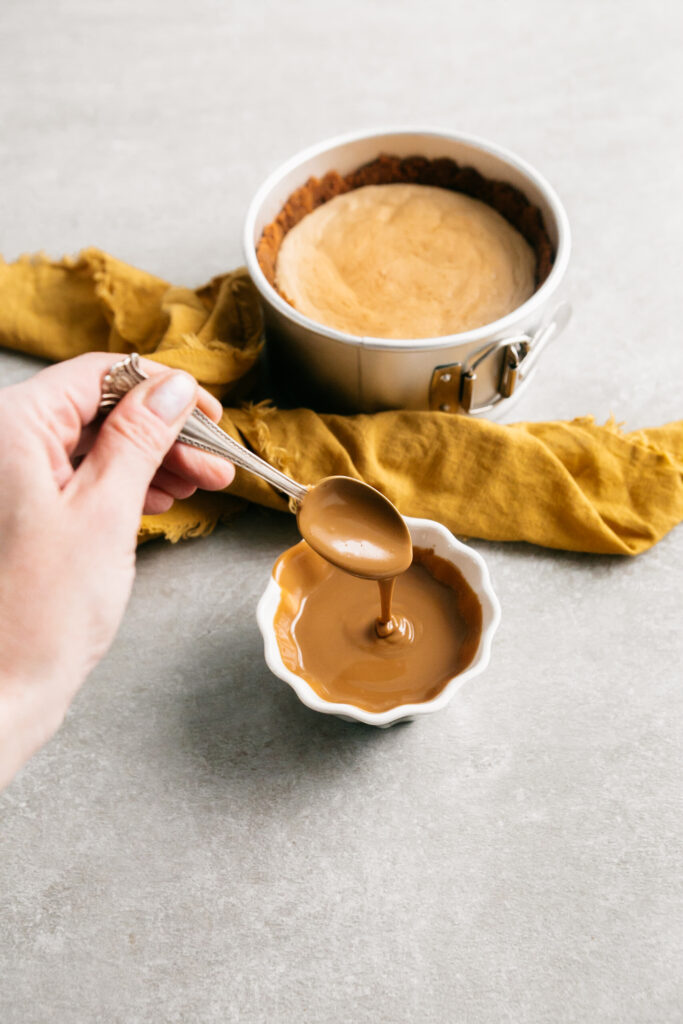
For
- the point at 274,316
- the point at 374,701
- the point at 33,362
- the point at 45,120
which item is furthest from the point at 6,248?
the point at 374,701

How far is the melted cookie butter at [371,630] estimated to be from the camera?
1.44 m

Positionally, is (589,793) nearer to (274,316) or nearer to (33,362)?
(274,316)

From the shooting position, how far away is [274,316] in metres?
1.79

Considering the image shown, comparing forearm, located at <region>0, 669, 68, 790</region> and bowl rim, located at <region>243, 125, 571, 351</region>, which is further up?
bowl rim, located at <region>243, 125, 571, 351</region>

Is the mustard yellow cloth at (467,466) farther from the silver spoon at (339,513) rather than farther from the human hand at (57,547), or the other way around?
the human hand at (57,547)

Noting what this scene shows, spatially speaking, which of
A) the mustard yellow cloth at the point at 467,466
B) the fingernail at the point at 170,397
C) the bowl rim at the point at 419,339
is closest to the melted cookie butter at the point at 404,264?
the bowl rim at the point at 419,339

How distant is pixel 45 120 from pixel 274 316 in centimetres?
152

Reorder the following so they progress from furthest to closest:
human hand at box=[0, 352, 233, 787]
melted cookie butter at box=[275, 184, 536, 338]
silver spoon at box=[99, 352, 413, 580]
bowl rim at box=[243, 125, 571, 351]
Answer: melted cookie butter at box=[275, 184, 536, 338], bowl rim at box=[243, 125, 571, 351], silver spoon at box=[99, 352, 413, 580], human hand at box=[0, 352, 233, 787]

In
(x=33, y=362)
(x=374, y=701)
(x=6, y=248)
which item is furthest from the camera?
(x=6, y=248)

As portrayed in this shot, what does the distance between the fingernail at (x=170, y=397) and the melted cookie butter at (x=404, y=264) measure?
606 millimetres

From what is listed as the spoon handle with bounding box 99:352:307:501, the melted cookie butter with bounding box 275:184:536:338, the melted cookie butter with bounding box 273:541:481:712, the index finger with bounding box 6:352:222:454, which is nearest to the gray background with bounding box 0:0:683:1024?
the melted cookie butter with bounding box 273:541:481:712

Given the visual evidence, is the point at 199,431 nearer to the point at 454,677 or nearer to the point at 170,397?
the point at 170,397

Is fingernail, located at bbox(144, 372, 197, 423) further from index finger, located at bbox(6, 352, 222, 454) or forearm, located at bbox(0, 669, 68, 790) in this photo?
forearm, located at bbox(0, 669, 68, 790)

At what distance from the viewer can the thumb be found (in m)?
1.19
